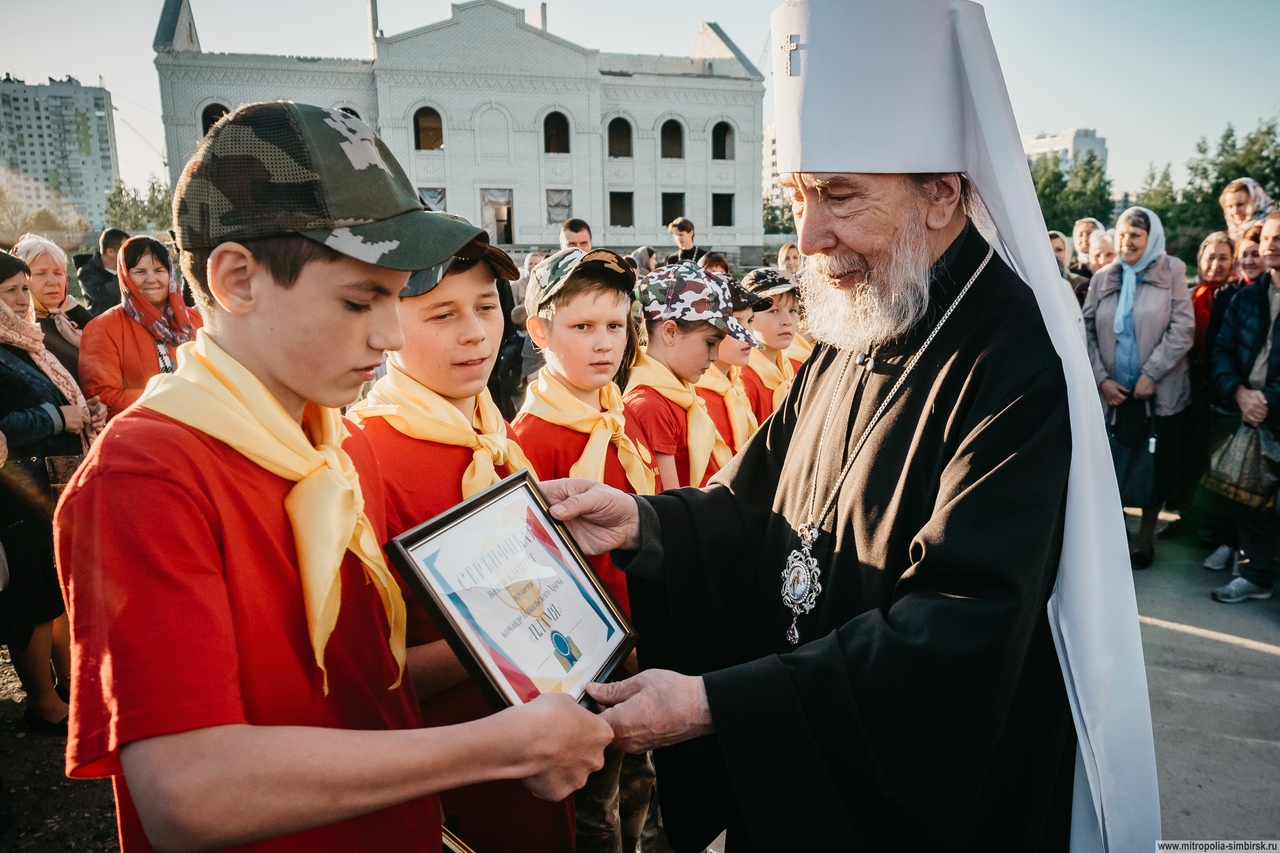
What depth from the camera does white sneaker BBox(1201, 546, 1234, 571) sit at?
5.96 metres

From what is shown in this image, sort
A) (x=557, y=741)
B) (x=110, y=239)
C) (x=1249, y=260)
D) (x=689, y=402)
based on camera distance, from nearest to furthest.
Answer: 1. (x=557, y=741)
2. (x=689, y=402)
3. (x=1249, y=260)
4. (x=110, y=239)

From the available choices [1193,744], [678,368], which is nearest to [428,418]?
[678,368]

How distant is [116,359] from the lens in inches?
195

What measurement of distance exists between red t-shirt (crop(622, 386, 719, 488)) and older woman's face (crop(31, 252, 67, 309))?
4.39 m

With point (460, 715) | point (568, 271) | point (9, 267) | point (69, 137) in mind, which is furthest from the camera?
point (69, 137)

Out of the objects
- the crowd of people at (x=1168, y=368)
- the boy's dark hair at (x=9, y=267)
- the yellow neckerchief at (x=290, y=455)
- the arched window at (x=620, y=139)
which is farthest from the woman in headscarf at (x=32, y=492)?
the arched window at (x=620, y=139)

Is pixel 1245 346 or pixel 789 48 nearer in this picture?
pixel 789 48

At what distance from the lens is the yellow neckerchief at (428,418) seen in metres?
2.23

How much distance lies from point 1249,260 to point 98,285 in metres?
11.1

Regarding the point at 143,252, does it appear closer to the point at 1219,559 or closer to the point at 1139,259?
the point at 1139,259

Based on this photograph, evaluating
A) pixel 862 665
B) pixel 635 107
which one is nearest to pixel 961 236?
pixel 862 665

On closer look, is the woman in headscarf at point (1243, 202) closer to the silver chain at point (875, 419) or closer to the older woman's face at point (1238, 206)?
the older woman's face at point (1238, 206)

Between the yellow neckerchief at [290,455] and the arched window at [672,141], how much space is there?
35073 millimetres

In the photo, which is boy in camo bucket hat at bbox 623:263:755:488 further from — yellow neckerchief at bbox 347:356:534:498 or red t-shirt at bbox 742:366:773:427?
yellow neckerchief at bbox 347:356:534:498
